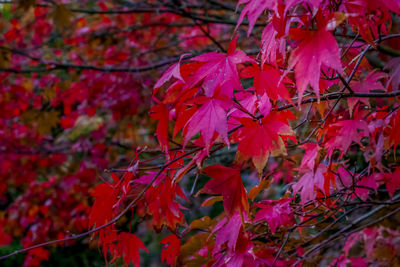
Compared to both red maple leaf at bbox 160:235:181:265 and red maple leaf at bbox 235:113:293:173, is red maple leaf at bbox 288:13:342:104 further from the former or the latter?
red maple leaf at bbox 160:235:181:265

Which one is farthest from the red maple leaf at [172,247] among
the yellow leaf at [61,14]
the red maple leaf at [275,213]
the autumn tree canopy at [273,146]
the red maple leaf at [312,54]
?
the yellow leaf at [61,14]

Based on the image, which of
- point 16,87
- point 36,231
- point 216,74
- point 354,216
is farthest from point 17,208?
point 216,74

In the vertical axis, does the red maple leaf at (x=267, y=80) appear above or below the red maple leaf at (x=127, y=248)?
above

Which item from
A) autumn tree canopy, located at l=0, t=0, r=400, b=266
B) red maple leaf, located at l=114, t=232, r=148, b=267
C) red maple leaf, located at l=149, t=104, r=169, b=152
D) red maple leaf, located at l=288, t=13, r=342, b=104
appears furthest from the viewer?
red maple leaf, located at l=114, t=232, r=148, b=267

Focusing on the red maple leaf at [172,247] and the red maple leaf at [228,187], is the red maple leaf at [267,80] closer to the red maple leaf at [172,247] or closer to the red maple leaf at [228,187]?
the red maple leaf at [228,187]

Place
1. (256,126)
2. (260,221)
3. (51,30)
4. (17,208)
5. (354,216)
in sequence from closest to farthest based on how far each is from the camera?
(256,126) < (260,221) < (354,216) < (17,208) < (51,30)

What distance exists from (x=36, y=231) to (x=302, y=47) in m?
3.89

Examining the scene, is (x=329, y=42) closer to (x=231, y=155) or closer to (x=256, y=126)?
(x=256, y=126)

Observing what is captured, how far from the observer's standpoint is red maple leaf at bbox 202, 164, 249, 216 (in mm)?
836

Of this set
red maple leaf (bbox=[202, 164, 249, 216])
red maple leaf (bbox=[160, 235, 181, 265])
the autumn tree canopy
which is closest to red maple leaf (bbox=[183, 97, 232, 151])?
the autumn tree canopy

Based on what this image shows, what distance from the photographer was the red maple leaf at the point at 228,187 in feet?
2.74

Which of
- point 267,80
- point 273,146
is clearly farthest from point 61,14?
point 273,146

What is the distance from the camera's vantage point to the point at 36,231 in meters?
3.73

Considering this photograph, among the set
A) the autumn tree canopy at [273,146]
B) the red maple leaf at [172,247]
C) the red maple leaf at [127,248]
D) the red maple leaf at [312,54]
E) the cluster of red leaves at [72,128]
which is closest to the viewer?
the red maple leaf at [312,54]
